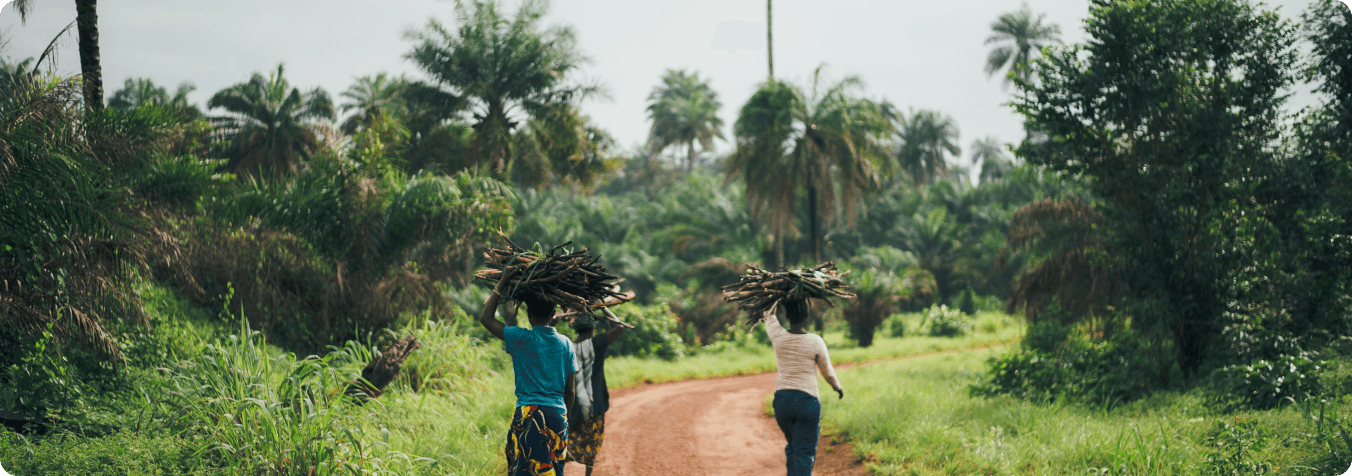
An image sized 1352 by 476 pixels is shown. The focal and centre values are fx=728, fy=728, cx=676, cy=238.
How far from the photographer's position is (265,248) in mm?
9852

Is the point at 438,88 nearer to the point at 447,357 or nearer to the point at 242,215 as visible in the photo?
the point at 242,215

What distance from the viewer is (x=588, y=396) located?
5680mm

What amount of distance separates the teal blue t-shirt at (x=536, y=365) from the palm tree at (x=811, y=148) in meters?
18.8

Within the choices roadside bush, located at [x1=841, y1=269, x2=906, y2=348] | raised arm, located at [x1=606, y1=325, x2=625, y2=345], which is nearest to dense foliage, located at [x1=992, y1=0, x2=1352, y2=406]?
raised arm, located at [x1=606, y1=325, x2=625, y2=345]

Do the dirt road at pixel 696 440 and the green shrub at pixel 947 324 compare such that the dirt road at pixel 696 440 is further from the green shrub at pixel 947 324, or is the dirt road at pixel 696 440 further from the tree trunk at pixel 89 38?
the green shrub at pixel 947 324

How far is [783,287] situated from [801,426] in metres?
1.04

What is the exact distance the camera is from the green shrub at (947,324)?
24047mm

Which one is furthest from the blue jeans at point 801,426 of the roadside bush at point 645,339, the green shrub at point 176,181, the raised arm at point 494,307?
the roadside bush at point 645,339

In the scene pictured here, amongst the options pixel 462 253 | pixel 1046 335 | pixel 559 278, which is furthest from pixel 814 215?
pixel 559 278

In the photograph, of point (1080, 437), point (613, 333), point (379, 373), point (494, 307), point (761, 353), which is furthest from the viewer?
point (761, 353)

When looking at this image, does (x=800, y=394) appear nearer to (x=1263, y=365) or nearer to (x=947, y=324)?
(x=1263, y=365)

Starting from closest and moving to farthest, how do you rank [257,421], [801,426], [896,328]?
[801,426] < [257,421] < [896,328]

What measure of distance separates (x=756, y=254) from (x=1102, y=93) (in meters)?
18.1

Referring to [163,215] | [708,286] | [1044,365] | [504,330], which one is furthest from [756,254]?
[504,330]
